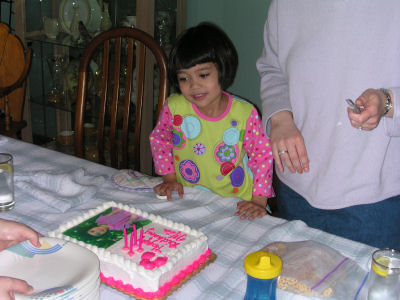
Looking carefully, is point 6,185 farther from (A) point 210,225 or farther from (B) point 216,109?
(B) point 216,109

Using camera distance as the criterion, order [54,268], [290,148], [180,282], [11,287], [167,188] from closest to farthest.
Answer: [11,287] → [54,268] → [180,282] → [290,148] → [167,188]

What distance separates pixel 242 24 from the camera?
108 inches

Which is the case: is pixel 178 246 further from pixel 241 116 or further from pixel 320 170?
pixel 241 116

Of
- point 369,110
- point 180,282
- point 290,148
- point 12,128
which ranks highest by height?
point 369,110

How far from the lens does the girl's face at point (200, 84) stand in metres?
1.55

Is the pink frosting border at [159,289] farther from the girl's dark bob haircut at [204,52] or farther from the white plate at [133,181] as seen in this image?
the girl's dark bob haircut at [204,52]

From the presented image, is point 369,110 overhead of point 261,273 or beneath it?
overhead

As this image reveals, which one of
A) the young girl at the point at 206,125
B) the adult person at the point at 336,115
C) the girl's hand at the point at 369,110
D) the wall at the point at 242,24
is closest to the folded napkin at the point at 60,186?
the young girl at the point at 206,125

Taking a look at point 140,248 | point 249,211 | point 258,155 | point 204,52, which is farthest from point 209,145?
point 140,248

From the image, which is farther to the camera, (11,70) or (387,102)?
(11,70)

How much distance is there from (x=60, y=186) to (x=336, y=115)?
75 centimetres

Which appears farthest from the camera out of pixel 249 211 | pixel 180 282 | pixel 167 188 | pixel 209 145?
pixel 209 145

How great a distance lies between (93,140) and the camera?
306cm

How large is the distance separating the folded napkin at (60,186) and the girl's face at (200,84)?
0.40 meters
